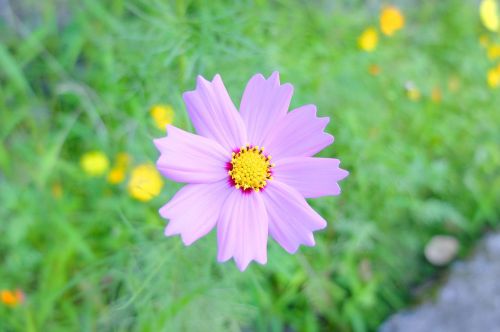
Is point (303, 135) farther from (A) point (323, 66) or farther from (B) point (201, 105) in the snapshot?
(A) point (323, 66)

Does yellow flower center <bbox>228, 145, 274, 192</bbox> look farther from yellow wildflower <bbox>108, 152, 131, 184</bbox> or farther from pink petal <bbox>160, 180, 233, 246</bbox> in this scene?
yellow wildflower <bbox>108, 152, 131, 184</bbox>

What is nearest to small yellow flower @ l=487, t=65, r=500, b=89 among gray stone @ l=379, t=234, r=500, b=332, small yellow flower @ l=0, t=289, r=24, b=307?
gray stone @ l=379, t=234, r=500, b=332

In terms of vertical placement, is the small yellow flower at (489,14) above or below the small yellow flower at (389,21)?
above

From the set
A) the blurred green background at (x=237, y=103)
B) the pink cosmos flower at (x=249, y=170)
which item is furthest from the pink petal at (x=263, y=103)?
the blurred green background at (x=237, y=103)

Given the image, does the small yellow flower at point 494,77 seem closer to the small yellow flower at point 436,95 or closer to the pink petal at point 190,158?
the small yellow flower at point 436,95

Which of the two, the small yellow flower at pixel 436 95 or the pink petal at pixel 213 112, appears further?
the small yellow flower at pixel 436 95

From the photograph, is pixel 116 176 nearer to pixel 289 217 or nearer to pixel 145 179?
pixel 145 179
